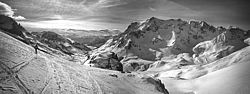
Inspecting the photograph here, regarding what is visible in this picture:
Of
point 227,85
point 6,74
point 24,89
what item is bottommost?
point 227,85

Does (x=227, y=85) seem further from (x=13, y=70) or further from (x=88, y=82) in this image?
(x=13, y=70)

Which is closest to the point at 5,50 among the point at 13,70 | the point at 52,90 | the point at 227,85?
the point at 13,70

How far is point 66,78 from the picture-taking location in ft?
63.7

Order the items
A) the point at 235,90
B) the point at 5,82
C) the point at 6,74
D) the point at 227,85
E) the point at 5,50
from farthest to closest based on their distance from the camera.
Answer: the point at 227,85 → the point at 235,90 → the point at 5,50 → the point at 6,74 → the point at 5,82

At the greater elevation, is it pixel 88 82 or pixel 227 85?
pixel 88 82

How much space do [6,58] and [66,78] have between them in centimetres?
554

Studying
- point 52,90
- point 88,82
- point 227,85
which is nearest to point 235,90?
point 227,85

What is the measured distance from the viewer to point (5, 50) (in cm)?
1803

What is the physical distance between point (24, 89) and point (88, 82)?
726 centimetres

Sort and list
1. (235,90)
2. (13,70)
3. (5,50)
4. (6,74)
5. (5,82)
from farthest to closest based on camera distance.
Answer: (235,90) → (5,50) → (13,70) → (6,74) → (5,82)

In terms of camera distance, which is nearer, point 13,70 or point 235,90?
point 13,70

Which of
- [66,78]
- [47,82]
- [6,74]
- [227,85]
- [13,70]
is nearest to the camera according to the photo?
[6,74]

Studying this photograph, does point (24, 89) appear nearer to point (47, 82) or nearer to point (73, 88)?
point (47, 82)

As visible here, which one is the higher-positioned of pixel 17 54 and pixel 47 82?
pixel 17 54
